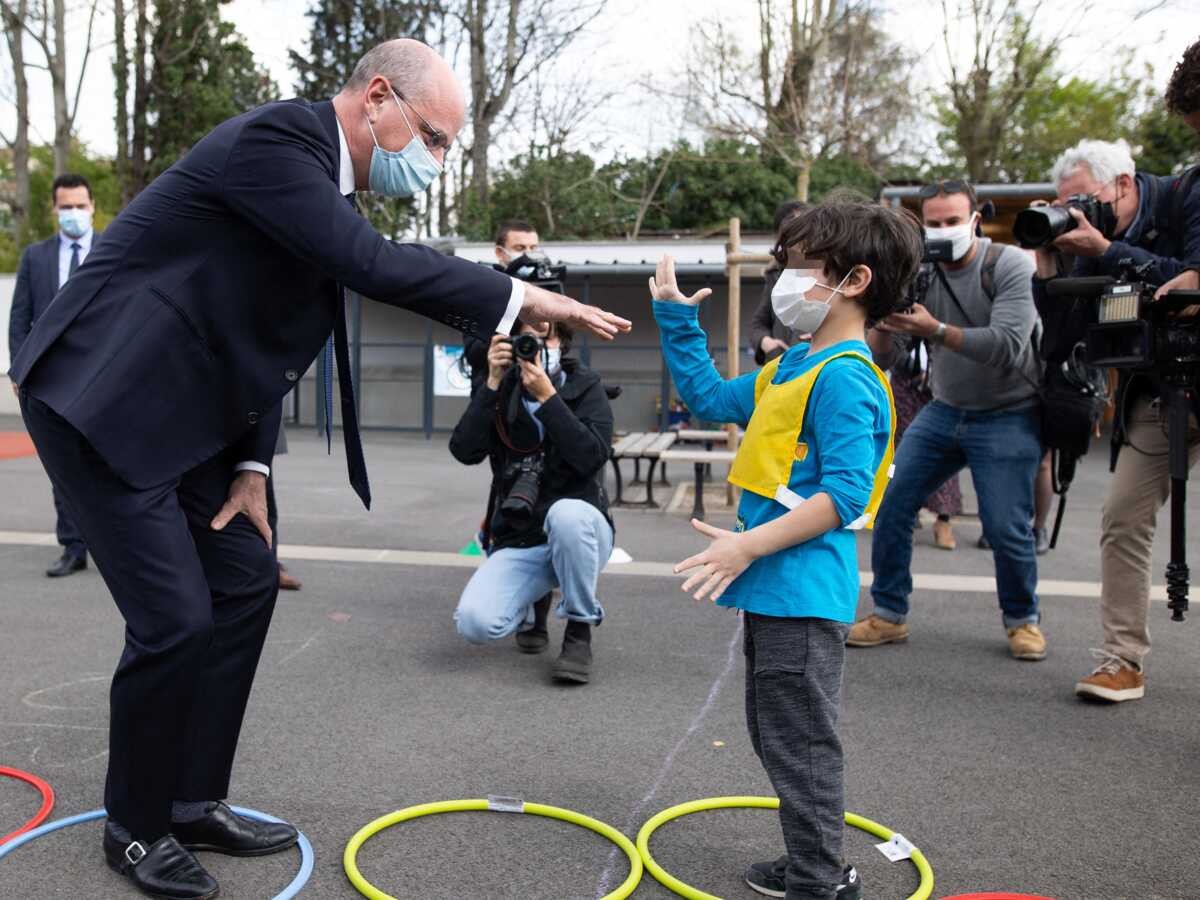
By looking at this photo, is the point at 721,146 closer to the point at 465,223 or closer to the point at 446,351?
the point at 465,223

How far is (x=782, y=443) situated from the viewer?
271cm

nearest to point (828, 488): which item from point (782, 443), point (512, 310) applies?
point (782, 443)

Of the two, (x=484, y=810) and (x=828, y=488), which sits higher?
(x=828, y=488)

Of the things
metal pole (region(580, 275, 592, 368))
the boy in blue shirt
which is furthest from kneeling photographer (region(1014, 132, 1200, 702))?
metal pole (region(580, 275, 592, 368))

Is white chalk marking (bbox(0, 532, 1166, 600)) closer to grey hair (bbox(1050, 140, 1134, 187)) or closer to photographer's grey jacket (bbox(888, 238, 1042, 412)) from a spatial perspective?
photographer's grey jacket (bbox(888, 238, 1042, 412))

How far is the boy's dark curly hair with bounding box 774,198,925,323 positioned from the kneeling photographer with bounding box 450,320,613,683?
6.40 ft

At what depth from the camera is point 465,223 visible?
2473cm

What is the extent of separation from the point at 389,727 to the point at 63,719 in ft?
4.11

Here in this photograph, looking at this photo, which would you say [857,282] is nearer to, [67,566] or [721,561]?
[721,561]

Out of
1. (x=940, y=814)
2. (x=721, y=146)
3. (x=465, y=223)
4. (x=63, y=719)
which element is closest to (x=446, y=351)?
(x=465, y=223)

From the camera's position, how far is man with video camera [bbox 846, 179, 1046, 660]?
5.06m

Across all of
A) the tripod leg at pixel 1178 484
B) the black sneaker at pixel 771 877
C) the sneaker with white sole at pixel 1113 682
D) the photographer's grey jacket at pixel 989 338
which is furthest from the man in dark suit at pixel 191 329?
the sneaker with white sole at pixel 1113 682

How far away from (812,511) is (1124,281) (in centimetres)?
229

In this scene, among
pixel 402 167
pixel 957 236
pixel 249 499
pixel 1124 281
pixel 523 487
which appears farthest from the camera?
pixel 957 236
